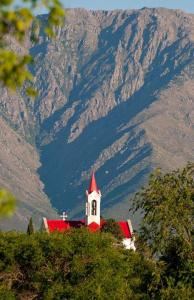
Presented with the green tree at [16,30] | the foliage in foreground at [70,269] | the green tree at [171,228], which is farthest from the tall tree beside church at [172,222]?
the green tree at [16,30]

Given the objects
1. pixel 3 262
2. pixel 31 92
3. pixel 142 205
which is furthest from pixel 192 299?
pixel 31 92

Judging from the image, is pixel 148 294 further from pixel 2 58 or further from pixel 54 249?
pixel 2 58

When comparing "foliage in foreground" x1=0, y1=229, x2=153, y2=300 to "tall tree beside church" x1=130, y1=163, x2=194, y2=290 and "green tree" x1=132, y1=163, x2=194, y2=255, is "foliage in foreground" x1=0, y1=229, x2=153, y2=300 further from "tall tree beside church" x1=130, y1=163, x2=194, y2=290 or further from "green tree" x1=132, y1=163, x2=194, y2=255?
"green tree" x1=132, y1=163, x2=194, y2=255

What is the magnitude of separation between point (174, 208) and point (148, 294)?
37.9 feet

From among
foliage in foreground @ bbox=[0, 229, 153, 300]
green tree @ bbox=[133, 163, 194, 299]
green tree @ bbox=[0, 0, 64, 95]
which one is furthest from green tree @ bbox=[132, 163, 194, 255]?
green tree @ bbox=[0, 0, 64, 95]

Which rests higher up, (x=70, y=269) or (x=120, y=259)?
(x=120, y=259)

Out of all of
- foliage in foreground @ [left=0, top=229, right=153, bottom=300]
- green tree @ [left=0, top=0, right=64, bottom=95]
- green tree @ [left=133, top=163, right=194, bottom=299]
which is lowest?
green tree @ [left=0, top=0, right=64, bottom=95]

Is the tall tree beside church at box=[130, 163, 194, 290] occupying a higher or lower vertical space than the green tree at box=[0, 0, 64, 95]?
higher

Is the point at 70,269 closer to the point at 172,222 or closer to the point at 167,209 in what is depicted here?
the point at 167,209

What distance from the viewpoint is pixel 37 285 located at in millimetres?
95875

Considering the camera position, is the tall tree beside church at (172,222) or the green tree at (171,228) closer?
the green tree at (171,228)

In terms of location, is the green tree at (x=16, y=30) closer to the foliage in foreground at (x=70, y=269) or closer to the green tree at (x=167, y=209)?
the green tree at (x=167, y=209)

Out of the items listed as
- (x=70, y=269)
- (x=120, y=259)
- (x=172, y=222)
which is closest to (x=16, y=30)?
(x=172, y=222)

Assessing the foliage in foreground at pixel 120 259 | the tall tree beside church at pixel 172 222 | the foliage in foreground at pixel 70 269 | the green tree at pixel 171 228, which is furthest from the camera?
the foliage in foreground at pixel 70 269
